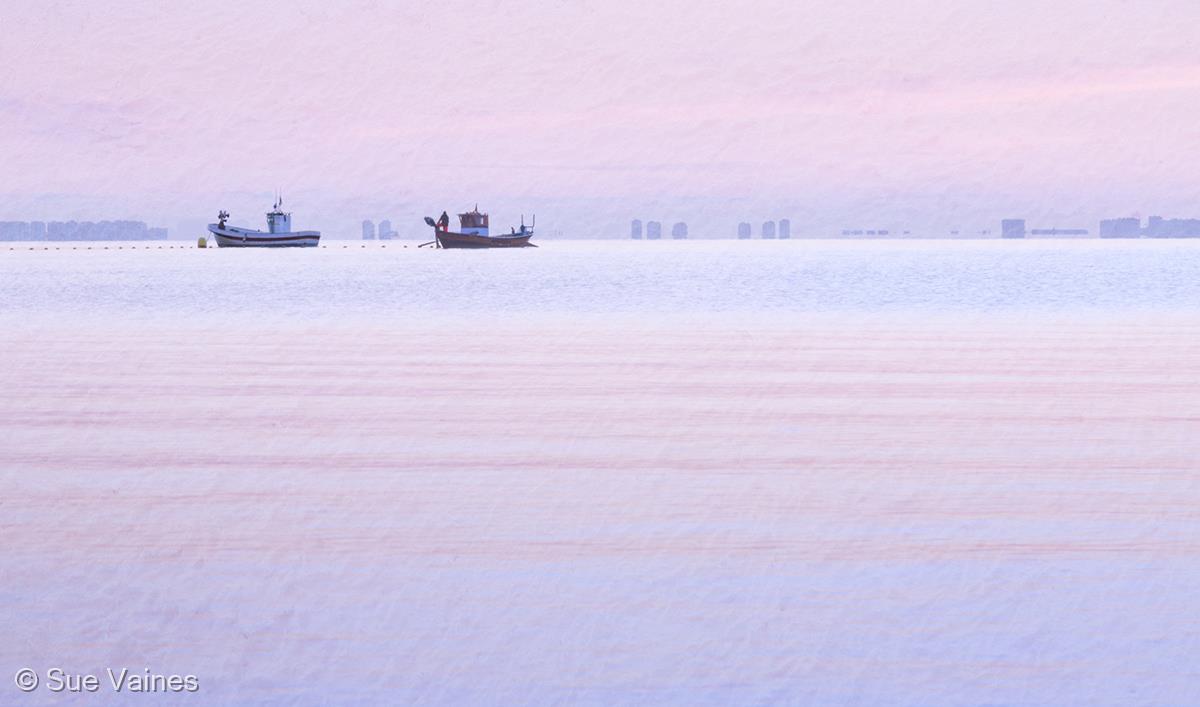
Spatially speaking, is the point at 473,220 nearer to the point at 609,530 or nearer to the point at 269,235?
the point at 269,235

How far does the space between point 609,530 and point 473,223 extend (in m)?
130

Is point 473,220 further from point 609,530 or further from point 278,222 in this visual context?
point 609,530

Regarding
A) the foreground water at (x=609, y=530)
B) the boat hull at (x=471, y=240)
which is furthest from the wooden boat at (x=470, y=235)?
the foreground water at (x=609, y=530)

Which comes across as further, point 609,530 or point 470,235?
point 470,235

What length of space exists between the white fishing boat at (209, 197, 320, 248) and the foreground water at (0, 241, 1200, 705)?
12305 centimetres

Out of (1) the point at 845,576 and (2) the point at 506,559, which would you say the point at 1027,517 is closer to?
(1) the point at 845,576

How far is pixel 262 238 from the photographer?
14150cm

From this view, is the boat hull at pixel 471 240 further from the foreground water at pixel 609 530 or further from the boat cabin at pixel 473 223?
the foreground water at pixel 609 530

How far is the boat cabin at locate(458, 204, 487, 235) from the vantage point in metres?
137

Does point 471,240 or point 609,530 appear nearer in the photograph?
point 609,530

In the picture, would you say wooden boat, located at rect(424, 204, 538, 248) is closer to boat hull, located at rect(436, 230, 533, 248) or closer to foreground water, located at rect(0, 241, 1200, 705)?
boat hull, located at rect(436, 230, 533, 248)

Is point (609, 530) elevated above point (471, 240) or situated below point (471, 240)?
below

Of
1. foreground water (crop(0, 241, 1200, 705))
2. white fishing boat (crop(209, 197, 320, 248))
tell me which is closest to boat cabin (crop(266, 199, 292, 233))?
white fishing boat (crop(209, 197, 320, 248))

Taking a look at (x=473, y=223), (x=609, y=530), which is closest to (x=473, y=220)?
(x=473, y=223)
